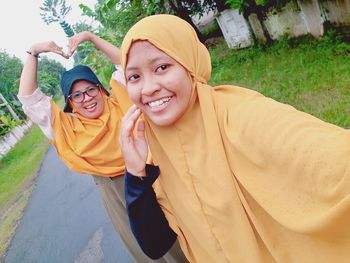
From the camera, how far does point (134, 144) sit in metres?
1.47

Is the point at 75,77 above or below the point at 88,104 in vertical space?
above

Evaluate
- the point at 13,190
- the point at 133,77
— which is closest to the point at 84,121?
the point at 133,77

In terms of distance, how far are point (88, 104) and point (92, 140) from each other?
27 centimetres

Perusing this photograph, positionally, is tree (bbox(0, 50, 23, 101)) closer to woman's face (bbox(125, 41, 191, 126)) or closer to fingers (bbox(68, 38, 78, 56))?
fingers (bbox(68, 38, 78, 56))

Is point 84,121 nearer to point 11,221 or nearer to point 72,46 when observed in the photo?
point 72,46

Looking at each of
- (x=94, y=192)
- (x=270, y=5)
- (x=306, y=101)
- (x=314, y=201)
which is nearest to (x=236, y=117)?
(x=314, y=201)

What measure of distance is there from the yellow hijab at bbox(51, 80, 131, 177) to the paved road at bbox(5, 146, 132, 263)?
1524mm

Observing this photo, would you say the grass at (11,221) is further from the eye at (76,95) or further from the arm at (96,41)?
the arm at (96,41)

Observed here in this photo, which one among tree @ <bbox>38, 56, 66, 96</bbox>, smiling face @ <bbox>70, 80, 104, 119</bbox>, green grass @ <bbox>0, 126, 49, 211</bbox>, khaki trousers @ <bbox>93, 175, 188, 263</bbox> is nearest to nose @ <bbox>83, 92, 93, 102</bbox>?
smiling face @ <bbox>70, 80, 104, 119</bbox>

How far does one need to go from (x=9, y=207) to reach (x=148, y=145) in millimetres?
7364

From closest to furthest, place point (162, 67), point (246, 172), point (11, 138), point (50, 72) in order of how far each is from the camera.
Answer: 1. point (246, 172)
2. point (162, 67)
3. point (11, 138)
4. point (50, 72)

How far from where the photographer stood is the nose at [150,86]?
1.25 meters

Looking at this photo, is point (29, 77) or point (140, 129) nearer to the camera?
point (140, 129)

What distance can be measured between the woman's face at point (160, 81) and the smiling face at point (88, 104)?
1.38 metres
